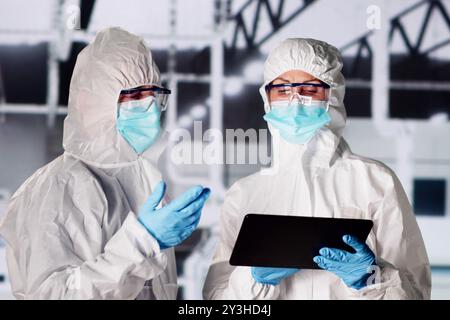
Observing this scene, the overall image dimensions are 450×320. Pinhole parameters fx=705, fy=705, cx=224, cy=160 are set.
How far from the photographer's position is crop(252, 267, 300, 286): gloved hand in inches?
70.9

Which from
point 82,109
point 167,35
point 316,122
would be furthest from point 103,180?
point 167,35

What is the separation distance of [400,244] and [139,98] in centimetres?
80

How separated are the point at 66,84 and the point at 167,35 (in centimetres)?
38

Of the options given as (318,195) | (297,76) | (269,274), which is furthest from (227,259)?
(297,76)

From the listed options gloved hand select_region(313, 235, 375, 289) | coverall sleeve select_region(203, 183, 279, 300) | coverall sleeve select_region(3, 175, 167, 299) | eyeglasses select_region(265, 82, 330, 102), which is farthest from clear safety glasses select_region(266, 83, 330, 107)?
coverall sleeve select_region(3, 175, 167, 299)

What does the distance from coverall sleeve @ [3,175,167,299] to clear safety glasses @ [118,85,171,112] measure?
0.77 ft

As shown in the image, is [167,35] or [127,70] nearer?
[127,70]

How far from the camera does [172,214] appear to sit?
1.62 m

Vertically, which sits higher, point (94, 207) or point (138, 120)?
point (138, 120)

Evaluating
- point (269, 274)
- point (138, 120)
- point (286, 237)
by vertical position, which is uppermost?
point (138, 120)

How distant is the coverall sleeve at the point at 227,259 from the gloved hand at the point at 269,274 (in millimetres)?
41

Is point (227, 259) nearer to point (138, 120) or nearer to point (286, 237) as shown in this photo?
point (286, 237)

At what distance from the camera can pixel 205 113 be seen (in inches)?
97.4
